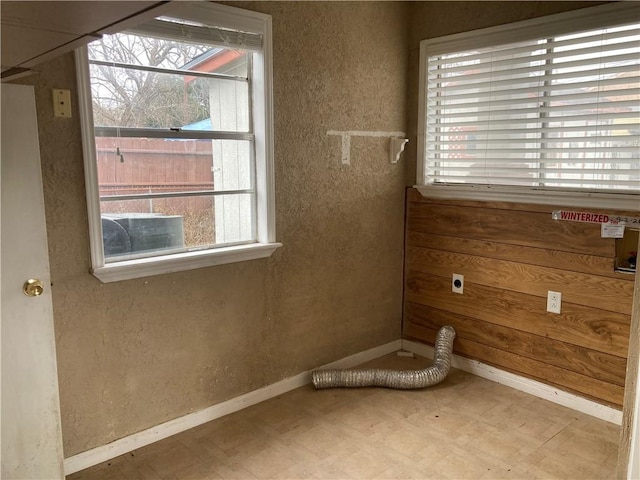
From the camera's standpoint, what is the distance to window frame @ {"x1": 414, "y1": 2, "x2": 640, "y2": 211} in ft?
8.13

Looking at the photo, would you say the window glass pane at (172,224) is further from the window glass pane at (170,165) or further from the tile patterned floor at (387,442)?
the tile patterned floor at (387,442)

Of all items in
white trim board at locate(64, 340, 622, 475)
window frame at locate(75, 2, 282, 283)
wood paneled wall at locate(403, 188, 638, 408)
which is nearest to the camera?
window frame at locate(75, 2, 282, 283)

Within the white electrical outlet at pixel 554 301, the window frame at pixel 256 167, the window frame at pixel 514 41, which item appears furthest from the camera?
the white electrical outlet at pixel 554 301

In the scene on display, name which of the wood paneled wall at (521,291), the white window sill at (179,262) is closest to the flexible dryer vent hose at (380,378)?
the wood paneled wall at (521,291)

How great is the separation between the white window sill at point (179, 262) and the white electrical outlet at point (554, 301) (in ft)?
4.95

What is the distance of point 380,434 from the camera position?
2537 mm

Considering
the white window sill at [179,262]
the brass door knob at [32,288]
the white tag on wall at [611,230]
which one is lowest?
the white window sill at [179,262]

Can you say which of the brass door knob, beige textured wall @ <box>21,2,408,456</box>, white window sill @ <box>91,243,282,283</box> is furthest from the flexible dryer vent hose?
the brass door knob

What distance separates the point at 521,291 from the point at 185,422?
6.46 feet

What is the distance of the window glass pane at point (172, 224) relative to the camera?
2270 millimetres

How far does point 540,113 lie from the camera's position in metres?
2.78

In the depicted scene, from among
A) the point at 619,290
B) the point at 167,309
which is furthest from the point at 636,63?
the point at 167,309

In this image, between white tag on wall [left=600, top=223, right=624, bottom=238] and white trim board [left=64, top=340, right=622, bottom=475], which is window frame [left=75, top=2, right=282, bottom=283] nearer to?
white trim board [left=64, top=340, right=622, bottom=475]

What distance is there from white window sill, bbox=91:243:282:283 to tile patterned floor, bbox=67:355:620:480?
32.6 inches
